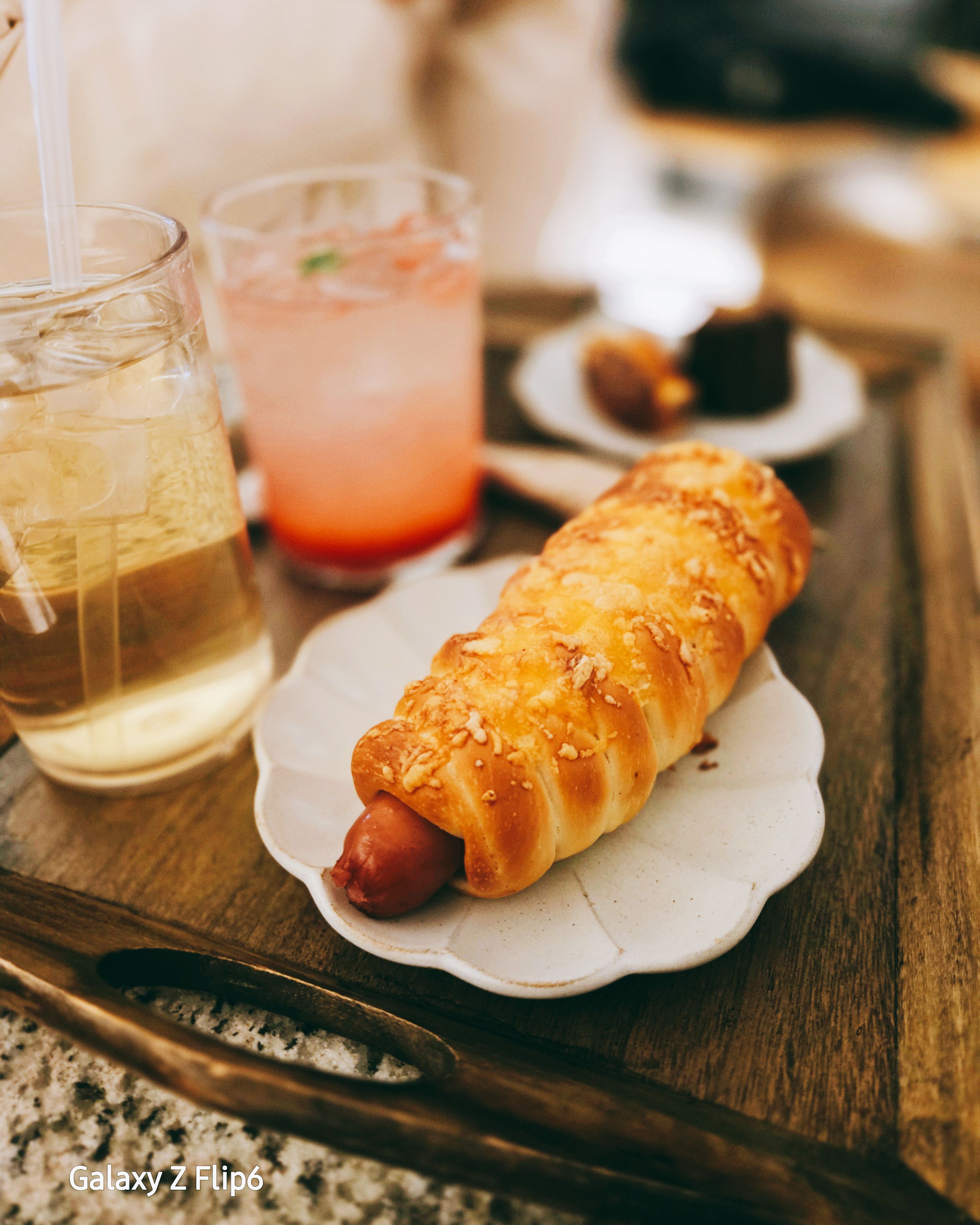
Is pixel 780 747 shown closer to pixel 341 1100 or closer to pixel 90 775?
pixel 341 1100

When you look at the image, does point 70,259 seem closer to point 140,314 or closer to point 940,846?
point 140,314

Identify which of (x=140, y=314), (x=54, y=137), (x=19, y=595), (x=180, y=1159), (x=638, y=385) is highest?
(x=54, y=137)

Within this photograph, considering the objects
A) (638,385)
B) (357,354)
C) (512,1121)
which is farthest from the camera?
(638,385)

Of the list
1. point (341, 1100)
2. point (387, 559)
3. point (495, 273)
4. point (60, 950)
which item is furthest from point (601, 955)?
point (495, 273)

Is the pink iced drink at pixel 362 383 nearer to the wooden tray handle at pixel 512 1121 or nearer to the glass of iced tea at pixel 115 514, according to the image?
the glass of iced tea at pixel 115 514

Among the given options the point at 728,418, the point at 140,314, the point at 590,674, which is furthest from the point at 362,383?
the point at 728,418

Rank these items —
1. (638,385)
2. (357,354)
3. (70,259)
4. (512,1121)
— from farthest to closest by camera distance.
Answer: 1. (638,385)
2. (357,354)
3. (70,259)
4. (512,1121)

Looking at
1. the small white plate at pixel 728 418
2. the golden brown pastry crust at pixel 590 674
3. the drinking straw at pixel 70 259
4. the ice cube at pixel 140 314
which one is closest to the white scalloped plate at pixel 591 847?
the golden brown pastry crust at pixel 590 674
